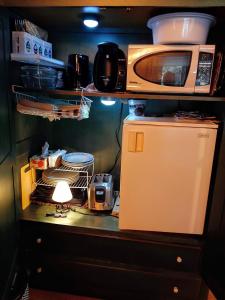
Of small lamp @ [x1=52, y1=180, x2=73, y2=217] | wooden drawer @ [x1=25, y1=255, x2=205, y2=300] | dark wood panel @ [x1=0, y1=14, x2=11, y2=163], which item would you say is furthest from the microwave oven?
wooden drawer @ [x1=25, y1=255, x2=205, y2=300]

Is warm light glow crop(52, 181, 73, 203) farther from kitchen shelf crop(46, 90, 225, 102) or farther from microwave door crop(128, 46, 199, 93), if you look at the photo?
microwave door crop(128, 46, 199, 93)

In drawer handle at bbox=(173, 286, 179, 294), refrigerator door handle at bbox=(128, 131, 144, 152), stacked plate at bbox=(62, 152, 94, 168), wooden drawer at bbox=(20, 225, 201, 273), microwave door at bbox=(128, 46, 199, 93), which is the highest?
microwave door at bbox=(128, 46, 199, 93)

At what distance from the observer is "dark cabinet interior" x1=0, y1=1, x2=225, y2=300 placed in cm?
130

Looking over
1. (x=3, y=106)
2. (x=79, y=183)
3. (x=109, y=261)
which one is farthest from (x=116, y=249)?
(x=3, y=106)

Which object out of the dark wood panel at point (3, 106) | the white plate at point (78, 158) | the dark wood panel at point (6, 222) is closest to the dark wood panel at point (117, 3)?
the dark wood panel at point (3, 106)

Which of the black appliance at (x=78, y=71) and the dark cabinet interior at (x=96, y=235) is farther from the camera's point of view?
the black appliance at (x=78, y=71)

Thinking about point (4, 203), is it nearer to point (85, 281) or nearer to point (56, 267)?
point (56, 267)

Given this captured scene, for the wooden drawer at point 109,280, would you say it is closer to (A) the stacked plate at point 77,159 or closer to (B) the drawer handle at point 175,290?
(B) the drawer handle at point 175,290

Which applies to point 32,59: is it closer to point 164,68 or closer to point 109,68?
point 109,68

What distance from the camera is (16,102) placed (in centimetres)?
143

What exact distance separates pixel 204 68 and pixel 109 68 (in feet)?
1.70

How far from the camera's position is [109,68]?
1369mm

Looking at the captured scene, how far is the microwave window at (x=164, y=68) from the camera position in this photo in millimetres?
1264

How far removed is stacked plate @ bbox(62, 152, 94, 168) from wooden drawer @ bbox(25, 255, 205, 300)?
64 centimetres
